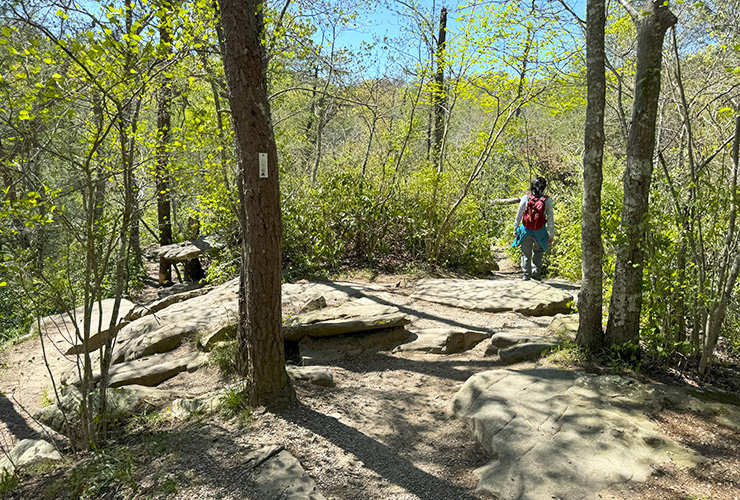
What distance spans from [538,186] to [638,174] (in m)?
3.57

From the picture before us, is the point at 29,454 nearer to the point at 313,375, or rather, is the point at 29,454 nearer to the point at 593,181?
the point at 313,375

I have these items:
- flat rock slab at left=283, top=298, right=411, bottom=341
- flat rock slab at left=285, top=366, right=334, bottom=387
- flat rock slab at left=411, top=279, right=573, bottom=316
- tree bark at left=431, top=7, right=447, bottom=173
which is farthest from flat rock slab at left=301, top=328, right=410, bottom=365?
tree bark at left=431, top=7, right=447, bottom=173

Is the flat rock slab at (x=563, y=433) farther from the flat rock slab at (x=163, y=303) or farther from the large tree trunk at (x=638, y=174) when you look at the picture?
the flat rock slab at (x=163, y=303)

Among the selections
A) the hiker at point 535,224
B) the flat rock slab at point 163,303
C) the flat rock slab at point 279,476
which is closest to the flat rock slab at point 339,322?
the flat rock slab at point 279,476

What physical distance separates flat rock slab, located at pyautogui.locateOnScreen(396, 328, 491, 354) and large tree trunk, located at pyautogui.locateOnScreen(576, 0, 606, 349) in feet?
4.55

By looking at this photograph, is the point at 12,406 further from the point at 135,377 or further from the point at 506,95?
the point at 506,95

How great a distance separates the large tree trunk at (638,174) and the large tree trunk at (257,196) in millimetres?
2912

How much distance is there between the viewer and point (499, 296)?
6.95 m

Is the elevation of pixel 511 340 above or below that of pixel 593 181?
below

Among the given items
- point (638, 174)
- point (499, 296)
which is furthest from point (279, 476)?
point (499, 296)

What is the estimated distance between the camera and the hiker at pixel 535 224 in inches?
299

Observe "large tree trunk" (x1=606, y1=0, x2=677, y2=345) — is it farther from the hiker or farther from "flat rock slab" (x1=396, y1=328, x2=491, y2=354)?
the hiker

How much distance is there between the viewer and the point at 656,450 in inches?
117

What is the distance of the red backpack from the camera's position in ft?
24.9
